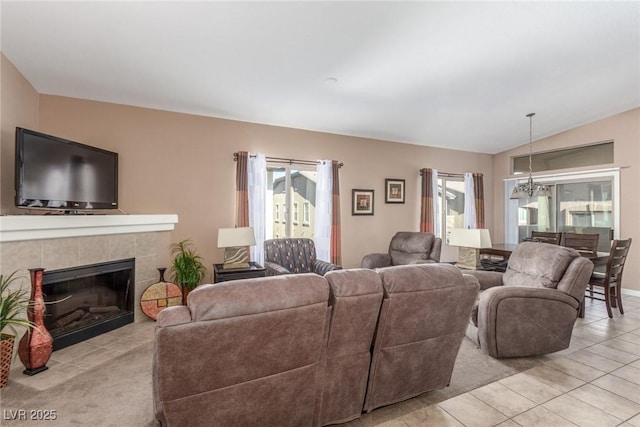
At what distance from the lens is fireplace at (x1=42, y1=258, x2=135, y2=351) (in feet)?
9.66

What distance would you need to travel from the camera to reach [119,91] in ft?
11.5

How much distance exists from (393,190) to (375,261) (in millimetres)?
1617

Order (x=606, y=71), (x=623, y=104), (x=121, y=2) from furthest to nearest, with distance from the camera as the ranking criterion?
(x=623, y=104)
(x=606, y=71)
(x=121, y=2)

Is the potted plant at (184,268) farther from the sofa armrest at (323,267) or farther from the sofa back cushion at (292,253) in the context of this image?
the sofa armrest at (323,267)

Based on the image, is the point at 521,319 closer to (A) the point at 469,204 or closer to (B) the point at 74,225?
(B) the point at 74,225

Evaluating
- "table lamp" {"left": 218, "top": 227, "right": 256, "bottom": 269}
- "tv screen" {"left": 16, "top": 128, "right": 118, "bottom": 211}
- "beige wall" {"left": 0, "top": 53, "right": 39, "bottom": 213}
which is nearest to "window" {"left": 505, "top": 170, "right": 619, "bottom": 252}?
"table lamp" {"left": 218, "top": 227, "right": 256, "bottom": 269}

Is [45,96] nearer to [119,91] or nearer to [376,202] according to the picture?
[119,91]

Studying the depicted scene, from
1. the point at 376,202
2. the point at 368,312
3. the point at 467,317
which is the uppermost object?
the point at 376,202

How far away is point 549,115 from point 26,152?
6.75 meters

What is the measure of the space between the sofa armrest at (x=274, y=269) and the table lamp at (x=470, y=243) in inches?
87.2

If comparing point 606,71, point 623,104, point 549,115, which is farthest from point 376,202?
point 623,104

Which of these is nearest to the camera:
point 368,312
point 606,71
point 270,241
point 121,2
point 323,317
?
point 323,317

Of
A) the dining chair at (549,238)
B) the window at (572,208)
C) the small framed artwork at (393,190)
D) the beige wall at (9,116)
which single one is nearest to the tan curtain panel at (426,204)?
the small framed artwork at (393,190)

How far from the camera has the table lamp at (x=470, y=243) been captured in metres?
3.92
